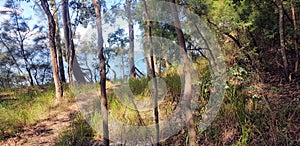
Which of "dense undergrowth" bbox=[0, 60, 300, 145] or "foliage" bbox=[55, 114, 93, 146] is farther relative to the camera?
"foliage" bbox=[55, 114, 93, 146]

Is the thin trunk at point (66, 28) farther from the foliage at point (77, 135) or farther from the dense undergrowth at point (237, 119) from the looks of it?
the foliage at point (77, 135)

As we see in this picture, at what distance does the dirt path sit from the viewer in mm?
3688

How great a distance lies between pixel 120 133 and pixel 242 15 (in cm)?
260

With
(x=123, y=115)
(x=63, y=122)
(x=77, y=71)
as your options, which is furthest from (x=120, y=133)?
(x=77, y=71)

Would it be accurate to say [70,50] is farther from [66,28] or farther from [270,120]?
[270,120]

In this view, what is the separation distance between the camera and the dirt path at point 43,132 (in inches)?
145

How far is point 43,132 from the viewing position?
4027mm

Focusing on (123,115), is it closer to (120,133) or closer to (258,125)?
(120,133)

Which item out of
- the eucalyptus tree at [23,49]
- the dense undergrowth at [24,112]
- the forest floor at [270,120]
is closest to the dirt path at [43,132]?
the forest floor at [270,120]

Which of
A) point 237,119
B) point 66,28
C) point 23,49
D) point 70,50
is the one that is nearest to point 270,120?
point 237,119

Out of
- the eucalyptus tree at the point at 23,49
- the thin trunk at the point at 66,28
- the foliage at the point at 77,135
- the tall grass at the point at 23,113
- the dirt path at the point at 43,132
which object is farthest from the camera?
the eucalyptus tree at the point at 23,49

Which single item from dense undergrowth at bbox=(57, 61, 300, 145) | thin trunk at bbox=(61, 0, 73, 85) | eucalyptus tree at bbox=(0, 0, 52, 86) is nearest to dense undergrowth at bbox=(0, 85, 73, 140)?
dense undergrowth at bbox=(57, 61, 300, 145)

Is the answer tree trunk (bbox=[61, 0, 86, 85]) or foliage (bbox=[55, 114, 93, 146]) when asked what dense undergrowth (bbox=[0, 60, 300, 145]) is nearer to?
foliage (bbox=[55, 114, 93, 146])

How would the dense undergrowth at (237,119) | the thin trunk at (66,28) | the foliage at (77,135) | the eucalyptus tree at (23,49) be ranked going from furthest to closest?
the eucalyptus tree at (23,49)
the thin trunk at (66,28)
the foliage at (77,135)
the dense undergrowth at (237,119)
